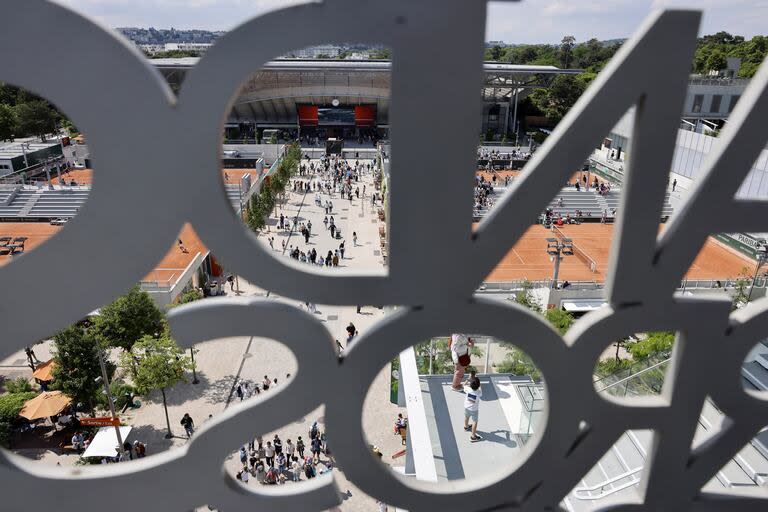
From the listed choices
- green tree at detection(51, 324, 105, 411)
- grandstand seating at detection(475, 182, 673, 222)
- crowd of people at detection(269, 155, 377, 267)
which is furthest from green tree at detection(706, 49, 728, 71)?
green tree at detection(51, 324, 105, 411)

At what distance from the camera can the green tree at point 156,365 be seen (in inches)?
643

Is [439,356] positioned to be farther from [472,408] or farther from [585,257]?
[585,257]

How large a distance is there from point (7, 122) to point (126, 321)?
5356 cm

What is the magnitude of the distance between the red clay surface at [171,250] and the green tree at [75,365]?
367cm

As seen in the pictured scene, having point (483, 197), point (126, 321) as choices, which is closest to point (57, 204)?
point (126, 321)

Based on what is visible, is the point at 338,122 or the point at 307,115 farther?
the point at 307,115

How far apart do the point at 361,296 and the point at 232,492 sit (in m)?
2.28

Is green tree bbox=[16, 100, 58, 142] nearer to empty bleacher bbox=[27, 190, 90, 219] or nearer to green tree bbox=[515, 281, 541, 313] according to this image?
empty bleacher bbox=[27, 190, 90, 219]

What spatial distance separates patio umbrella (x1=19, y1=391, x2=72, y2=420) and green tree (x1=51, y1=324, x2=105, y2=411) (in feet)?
1.17

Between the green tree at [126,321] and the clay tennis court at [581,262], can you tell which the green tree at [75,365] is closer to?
the green tree at [126,321]

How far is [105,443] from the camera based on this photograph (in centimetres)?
1465

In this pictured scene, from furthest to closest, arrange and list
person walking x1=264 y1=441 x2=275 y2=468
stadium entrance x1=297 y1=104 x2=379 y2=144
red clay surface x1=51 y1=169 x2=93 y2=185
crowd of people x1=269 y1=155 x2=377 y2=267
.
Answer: stadium entrance x1=297 y1=104 x2=379 y2=144 → red clay surface x1=51 y1=169 x2=93 y2=185 → crowd of people x1=269 y1=155 x2=377 y2=267 → person walking x1=264 y1=441 x2=275 y2=468

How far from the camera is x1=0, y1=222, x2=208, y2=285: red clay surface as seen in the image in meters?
26.0

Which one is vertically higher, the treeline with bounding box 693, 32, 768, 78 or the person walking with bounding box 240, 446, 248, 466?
the treeline with bounding box 693, 32, 768, 78
